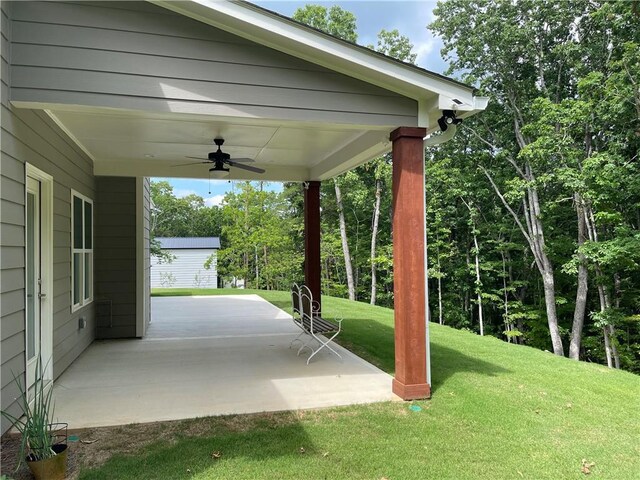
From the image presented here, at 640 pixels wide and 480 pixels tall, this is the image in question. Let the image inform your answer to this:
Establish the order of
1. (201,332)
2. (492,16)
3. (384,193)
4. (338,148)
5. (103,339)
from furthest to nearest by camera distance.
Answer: (384,193) < (492,16) < (201,332) < (103,339) < (338,148)

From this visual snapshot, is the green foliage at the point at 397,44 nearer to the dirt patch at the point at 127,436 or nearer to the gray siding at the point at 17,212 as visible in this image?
the gray siding at the point at 17,212

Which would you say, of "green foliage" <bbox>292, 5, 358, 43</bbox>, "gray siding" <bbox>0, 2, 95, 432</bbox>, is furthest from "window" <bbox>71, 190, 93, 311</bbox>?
"green foliage" <bbox>292, 5, 358, 43</bbox>

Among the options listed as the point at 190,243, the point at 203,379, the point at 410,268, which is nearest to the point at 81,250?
the point at 203,379

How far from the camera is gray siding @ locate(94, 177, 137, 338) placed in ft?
21.9

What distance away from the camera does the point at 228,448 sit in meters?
2.92

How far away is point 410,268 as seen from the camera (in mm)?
3967

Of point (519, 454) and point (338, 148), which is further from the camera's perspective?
point (338, 148)

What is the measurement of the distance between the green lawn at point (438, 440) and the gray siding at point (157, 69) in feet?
8.40

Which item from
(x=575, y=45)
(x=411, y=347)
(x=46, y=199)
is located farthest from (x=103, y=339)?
(x=575, y=45)

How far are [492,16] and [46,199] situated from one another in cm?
1539

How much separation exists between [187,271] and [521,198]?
692 inches

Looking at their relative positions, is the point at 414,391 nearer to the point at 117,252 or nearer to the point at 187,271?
the point at 117,252

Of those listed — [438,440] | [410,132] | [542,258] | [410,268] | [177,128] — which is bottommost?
[438,440]

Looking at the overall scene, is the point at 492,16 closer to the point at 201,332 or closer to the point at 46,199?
the point at 201,332
